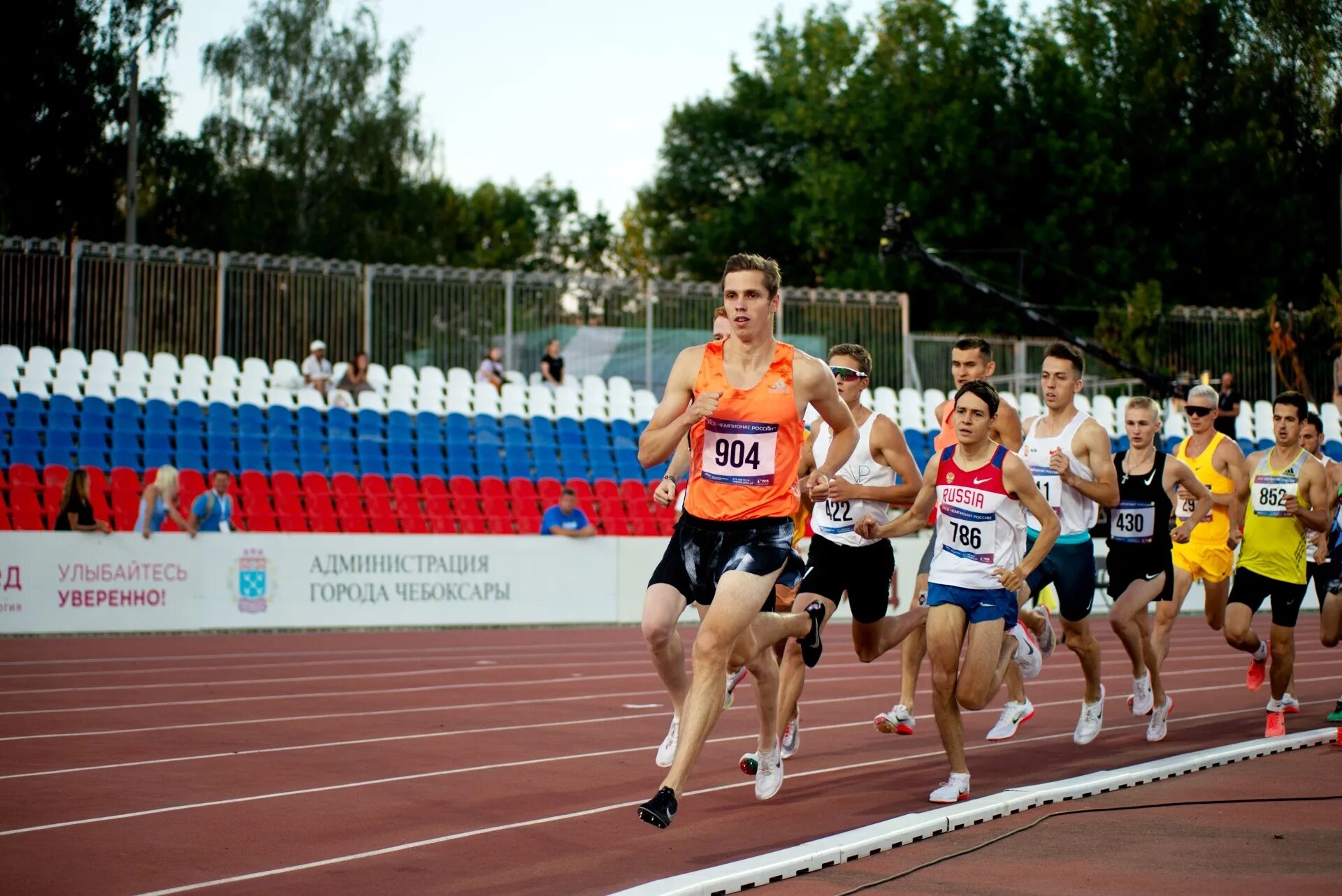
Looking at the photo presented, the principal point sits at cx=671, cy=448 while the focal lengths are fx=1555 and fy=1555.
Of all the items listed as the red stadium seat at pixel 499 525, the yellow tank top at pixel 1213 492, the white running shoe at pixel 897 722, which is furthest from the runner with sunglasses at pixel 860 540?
the red stadium seat at pixel 499 525

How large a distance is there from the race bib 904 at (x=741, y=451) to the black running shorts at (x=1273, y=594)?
16.5ft

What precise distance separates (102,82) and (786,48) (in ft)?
81.2

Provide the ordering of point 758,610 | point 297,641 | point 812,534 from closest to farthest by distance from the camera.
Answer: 1. point 758,610
2. point 812,534
3. point 297,641

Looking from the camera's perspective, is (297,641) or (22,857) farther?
(297,641)

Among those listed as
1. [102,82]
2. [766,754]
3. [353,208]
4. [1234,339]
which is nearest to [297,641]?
[766,754]

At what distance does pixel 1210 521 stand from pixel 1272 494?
1.30 meters

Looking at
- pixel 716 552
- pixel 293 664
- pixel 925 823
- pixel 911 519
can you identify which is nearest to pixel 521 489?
pixel 293 664

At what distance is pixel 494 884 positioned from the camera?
5.65 meters

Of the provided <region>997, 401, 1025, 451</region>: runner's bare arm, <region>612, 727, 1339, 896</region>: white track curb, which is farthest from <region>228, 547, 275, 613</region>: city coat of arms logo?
<region>612, 727, 1339, 896</region>: white track curb

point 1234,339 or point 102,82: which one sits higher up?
point 102,82

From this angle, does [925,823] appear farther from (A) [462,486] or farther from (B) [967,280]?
(B) [967,280]

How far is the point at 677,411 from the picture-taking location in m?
6.60

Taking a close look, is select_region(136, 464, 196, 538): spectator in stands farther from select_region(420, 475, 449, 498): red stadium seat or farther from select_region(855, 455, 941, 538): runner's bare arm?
select_region(855, 455, 941, 538): runner's bare arm

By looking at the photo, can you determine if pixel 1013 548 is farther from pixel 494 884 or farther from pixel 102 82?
pixel 102 82
